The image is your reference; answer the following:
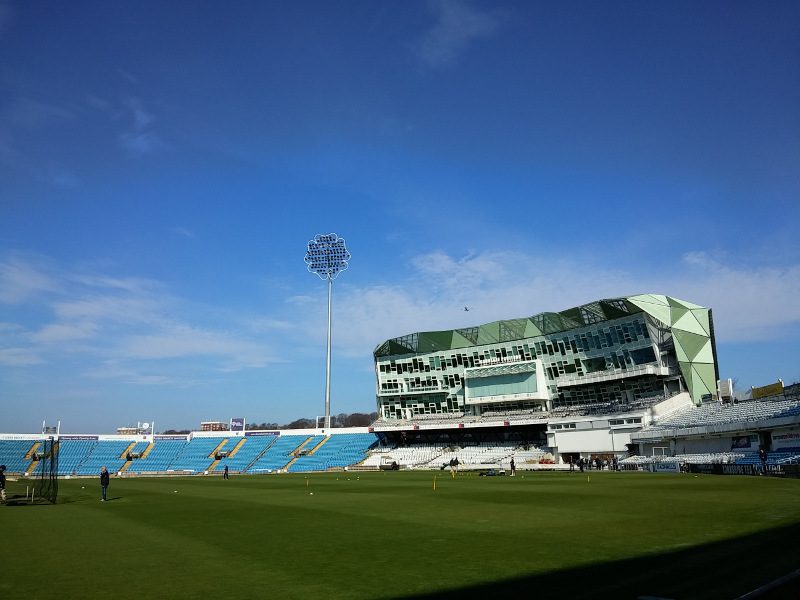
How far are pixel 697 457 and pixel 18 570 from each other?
63.2 metres

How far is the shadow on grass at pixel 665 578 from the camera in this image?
887 centimetres

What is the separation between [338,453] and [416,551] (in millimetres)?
87460

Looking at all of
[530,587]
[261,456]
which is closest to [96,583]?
[530,587]

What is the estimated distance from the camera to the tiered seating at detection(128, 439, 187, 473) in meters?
94.6

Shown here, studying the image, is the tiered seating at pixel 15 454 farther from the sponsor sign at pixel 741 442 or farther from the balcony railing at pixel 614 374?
the sponsor sign at pixel 741 442

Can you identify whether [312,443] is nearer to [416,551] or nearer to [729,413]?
[729,413]

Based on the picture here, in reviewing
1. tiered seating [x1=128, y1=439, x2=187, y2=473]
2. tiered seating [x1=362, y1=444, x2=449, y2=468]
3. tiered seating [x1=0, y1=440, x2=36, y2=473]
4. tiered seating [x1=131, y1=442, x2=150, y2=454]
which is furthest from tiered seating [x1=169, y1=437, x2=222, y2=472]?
tiered seating [x1=362, y1=444, x2=449, y2=468]

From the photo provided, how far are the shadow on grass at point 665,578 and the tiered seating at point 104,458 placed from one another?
96.6 m

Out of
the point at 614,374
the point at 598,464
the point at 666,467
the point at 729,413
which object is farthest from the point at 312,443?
the point at 729,413

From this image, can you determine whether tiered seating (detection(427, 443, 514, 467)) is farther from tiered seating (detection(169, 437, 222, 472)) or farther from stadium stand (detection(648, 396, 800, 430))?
tiered seating (detection(169, 437, 222, 472))

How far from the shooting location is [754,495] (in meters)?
25.8

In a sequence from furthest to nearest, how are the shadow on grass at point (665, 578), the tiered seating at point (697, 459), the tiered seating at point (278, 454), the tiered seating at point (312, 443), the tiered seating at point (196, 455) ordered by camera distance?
the tiered seating at point (312, 443)
the tiered seating at point (196, 455)
the tiered seating at point (278, 454)
the tiered seating at point (697, 459)
the shadow on grass at point (665, 578)

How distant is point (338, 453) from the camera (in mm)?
97938

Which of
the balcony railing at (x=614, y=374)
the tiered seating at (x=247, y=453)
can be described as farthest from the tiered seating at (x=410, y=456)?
the balcony railing at (x=614, y=374)
